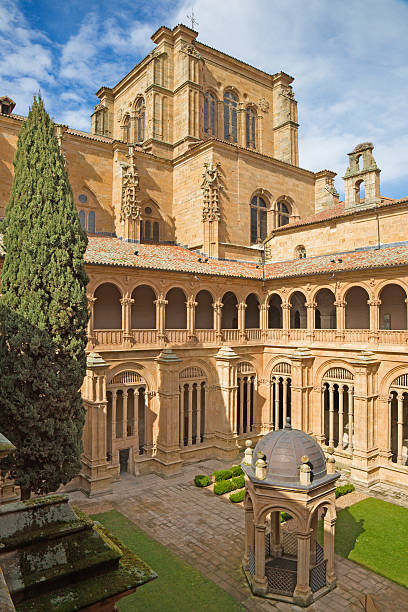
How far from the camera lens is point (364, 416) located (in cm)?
2136

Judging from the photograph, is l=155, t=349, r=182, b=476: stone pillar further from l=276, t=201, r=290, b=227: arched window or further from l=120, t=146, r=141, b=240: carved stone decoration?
l=276, t=201, r=290, b=227: arched window

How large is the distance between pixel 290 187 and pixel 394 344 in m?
19.1

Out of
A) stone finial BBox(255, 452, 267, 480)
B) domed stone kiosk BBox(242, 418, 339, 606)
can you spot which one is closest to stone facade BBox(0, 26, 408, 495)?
domed stone kiosk BBox(242, 418, 339, 606)

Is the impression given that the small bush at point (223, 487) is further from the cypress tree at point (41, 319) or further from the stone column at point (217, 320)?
the stone column at point (217, 320)

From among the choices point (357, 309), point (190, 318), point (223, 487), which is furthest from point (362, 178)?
point (223, 487)

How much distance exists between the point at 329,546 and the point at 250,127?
36.0 metres

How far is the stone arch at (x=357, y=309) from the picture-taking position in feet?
84.8

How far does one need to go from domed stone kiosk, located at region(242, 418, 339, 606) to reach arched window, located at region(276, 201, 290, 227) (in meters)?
25.5

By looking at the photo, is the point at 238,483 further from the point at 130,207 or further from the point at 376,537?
the point at 130,207

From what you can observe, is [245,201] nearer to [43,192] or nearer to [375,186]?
[375,186]

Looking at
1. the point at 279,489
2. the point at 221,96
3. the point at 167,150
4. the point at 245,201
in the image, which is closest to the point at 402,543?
the point at 279,489

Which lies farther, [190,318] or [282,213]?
[282,213]

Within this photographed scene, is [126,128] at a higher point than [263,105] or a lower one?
lower

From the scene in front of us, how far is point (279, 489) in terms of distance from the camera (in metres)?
11.7
